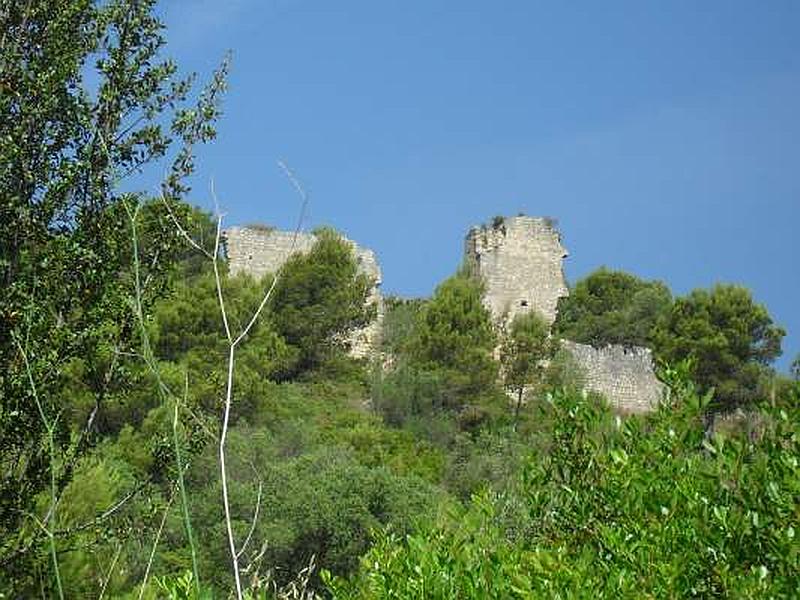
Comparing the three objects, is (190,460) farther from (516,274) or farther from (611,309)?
(611,309)

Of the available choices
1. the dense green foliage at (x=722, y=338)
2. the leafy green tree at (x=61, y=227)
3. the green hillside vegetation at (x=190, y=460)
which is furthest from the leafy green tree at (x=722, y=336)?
the leafy green tree at (x=61, y=227)

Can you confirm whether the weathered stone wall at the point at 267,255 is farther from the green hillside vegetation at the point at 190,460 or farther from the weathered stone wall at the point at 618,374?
the green hillside vegetation at the point at 190,460

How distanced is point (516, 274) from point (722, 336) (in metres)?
6.93

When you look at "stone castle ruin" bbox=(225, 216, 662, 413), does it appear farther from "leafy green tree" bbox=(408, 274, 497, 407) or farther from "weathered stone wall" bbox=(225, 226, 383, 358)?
"leafy green tree" bbox=(408, 274, 497, 407)

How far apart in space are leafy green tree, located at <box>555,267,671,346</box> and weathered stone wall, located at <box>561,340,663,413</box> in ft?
8.31

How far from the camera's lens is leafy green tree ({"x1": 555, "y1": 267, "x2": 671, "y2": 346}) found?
136ft

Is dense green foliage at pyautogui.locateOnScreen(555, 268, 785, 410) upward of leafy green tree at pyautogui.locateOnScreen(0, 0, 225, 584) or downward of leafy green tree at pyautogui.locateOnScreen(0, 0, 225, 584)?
upward

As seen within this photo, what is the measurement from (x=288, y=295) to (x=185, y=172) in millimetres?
27658

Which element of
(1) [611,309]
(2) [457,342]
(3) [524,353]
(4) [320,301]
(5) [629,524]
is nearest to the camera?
(5) [629,524]

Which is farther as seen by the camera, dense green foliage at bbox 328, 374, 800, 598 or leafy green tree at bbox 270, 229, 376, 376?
leafy green tree at bbox 270, 229, 376, 376

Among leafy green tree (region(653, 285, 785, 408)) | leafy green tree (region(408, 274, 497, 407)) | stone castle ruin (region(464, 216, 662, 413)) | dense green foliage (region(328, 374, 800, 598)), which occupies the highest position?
stone castle ruin (region(464, 216, 662, 413))

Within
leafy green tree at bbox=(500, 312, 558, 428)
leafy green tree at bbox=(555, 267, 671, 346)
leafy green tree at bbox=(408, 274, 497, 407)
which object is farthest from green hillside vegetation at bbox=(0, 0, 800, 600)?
leafy green tree at bbox=(555, 267, 671, 346)

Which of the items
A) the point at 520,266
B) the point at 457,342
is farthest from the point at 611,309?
the point at 457,342

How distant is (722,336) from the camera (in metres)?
35.5
